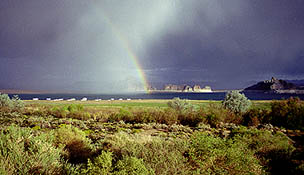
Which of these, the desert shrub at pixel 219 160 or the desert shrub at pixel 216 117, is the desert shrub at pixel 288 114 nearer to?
the desert shrub at pixel 216 117

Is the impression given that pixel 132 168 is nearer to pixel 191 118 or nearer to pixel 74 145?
pixel 74 145

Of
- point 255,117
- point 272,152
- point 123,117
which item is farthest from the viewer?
point 123,117

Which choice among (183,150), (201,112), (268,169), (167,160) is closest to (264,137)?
(268,169)

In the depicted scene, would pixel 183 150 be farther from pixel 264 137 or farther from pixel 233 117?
pixel 233 117

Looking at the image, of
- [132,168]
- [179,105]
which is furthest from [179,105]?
[132,168]

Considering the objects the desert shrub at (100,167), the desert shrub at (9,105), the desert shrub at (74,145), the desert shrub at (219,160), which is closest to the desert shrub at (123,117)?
the desert shrub at (74,145)

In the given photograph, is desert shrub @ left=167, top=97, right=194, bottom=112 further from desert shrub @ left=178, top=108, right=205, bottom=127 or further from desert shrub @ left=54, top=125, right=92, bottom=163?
desert shrub @ left=54, top=125, right=92, bottom=163

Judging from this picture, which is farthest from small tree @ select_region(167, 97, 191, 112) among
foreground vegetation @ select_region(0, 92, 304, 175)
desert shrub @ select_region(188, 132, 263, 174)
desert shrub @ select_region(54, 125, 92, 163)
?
desert shrub @ select_region(188, 132, 263, 174)

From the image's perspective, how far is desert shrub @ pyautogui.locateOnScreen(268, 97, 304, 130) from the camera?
54.9 feet

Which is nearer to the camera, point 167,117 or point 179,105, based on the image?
point 167,117

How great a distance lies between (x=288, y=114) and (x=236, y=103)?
5427mm

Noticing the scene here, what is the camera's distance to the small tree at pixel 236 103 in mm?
21766

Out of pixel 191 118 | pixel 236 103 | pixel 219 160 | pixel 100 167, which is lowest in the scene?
pixel 191 118

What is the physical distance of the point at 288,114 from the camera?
58.1 feet
